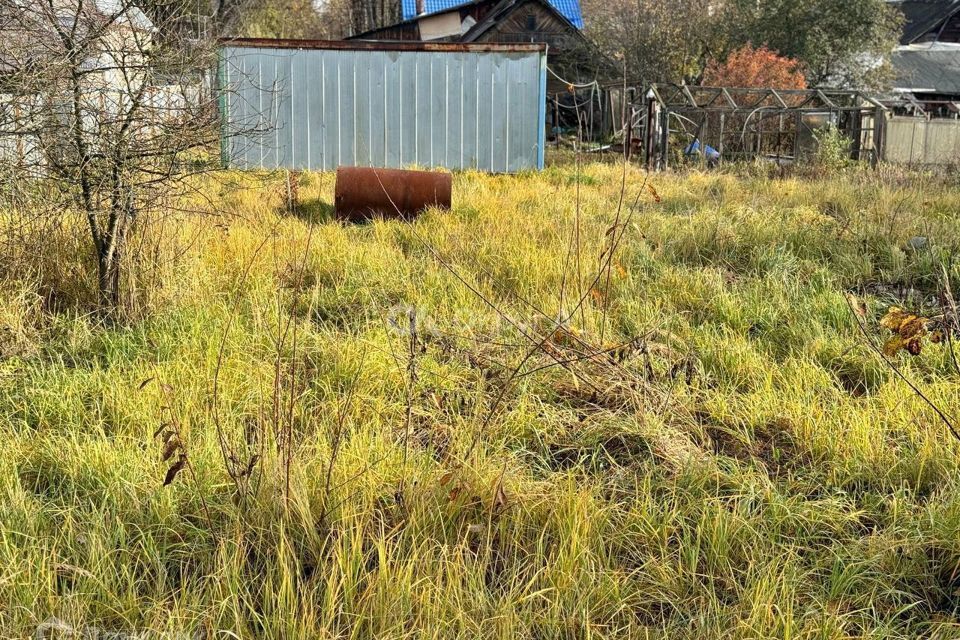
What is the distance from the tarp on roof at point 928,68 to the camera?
97.6 feet

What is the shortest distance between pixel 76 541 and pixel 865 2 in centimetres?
2712

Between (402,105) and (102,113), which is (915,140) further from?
(102,113)

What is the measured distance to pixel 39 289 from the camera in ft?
14.1

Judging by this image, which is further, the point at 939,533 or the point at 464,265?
the point at 464,265

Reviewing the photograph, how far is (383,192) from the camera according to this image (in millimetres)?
7344

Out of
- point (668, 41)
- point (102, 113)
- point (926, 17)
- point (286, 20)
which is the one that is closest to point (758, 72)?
point (668, 41)

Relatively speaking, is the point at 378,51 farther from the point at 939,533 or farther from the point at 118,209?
the point at 939,533

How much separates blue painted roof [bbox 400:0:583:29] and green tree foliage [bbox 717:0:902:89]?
12.8 metres

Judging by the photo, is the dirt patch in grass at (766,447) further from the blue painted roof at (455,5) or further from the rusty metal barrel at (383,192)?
the blue painted roof at (455,5)

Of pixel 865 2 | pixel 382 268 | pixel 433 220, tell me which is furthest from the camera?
pixel 865 2

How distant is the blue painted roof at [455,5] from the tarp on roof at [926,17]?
14.7 meters

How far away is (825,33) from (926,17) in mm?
19609

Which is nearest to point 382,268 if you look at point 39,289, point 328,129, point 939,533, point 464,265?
point 464,265

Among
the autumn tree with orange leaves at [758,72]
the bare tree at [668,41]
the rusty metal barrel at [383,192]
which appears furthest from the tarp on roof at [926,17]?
the rusty metal barrel at [383,192]
